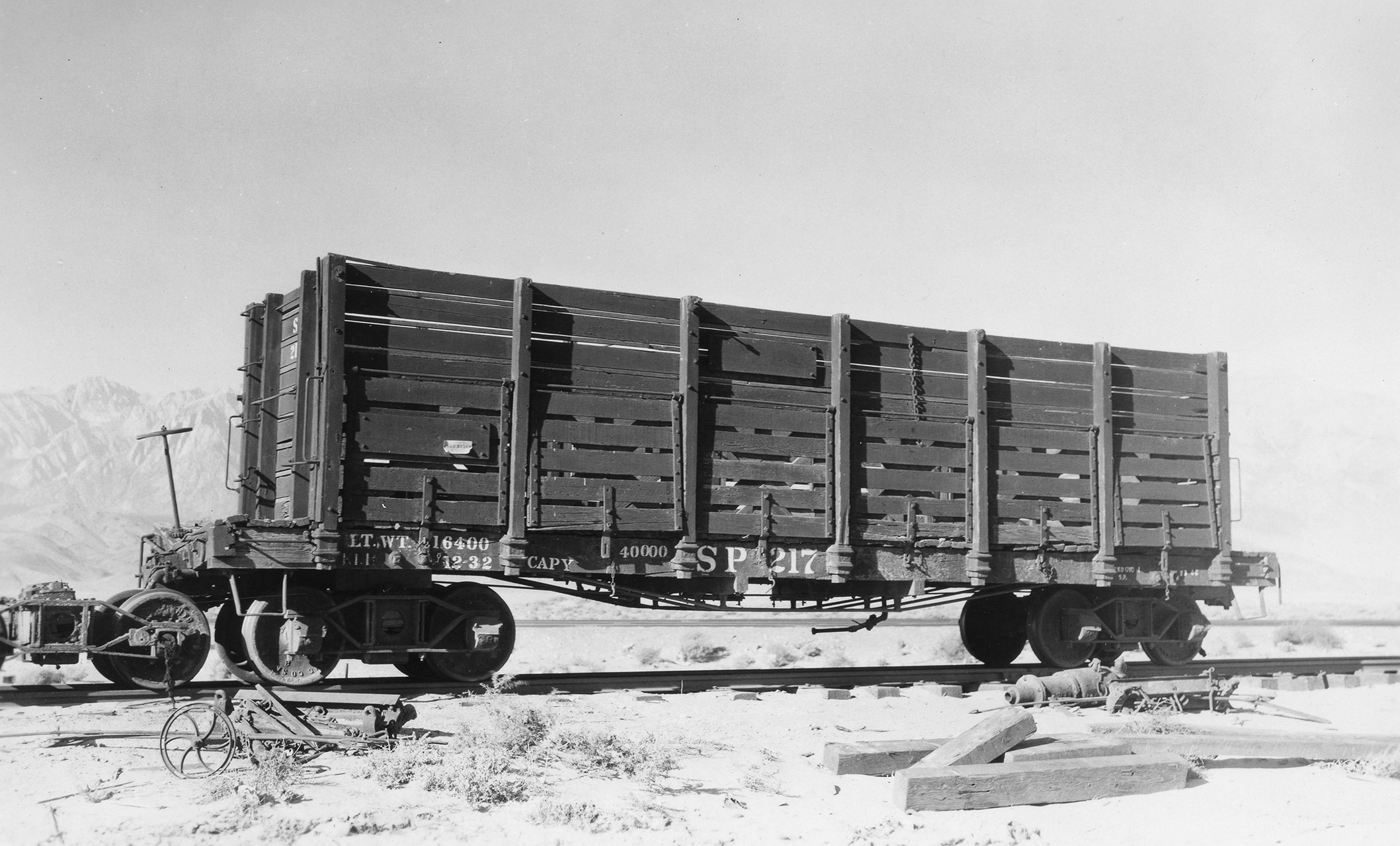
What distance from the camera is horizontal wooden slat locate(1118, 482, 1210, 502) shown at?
12078 millimetres

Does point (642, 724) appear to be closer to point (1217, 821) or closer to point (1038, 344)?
point (1217, 821)

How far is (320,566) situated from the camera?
29.6 ft

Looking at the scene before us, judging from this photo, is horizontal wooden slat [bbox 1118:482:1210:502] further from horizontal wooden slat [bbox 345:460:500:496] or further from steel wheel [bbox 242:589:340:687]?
steel wheel [bbox 242:589:340:687]

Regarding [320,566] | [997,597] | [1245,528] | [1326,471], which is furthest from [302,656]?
[1326,471]

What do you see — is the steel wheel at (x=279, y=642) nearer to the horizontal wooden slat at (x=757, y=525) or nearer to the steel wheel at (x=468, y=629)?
the steel wheel at (x=468, y=629)

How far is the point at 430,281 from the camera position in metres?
9.73

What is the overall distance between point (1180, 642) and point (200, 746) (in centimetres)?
1034

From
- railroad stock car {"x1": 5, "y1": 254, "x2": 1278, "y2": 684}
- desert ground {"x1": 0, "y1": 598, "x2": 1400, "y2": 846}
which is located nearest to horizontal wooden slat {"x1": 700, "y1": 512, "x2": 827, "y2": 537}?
railroad stock car {"x1": 5, "y1": 254, "x2": 1278, "y2": 684}

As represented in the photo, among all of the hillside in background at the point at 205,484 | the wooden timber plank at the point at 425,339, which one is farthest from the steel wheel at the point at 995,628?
the hillside in background at the point at 205,484

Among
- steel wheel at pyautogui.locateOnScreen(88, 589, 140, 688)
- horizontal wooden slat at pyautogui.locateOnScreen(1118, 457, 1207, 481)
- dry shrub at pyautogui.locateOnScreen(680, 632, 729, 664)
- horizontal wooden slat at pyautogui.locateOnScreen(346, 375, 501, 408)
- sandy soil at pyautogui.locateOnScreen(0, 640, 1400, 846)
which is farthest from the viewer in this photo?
dry shrub at pyautogui.locateOnScreen(680, 632, 729, 664)

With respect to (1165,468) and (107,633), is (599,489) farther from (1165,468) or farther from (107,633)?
(1165,468)

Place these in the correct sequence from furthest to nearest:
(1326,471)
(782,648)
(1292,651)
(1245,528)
A: (1326,471) < (1245,528) < (1292,651) < (782,648)

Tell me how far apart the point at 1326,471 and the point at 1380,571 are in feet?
130

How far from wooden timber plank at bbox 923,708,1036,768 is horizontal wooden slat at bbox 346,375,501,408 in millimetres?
4977
